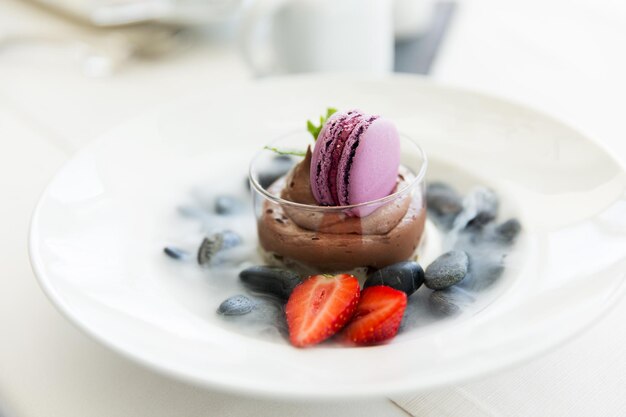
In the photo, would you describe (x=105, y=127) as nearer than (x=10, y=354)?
No

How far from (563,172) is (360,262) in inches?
12.5

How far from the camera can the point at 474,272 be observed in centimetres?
85

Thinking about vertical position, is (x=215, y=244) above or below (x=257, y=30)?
below

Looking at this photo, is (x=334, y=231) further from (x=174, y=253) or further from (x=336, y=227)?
(x=174, y=253)

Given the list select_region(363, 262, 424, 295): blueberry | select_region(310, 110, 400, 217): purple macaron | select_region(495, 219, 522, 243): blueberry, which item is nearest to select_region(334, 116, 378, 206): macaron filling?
select_region(310, 110, 400, 217): purple macaron

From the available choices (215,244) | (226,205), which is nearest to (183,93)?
(226,205)

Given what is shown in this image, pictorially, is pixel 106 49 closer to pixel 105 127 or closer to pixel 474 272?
pixel 105 127

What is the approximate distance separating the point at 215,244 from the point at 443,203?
35 centimetres

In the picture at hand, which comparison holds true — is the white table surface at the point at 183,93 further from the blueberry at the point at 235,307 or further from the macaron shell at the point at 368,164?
the macaron shell at the point at 368,164

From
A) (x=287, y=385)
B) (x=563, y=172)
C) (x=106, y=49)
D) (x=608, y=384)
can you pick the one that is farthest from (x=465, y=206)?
(x=106, y=49)

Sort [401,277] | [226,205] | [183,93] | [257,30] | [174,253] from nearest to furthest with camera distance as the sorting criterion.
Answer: [401,277] → [174,253] → [226,205] → [257,30] → [183,93]

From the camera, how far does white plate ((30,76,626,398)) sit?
637mm

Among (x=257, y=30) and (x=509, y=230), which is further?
(x=257, y=30)

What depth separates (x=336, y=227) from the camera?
0.87 m
